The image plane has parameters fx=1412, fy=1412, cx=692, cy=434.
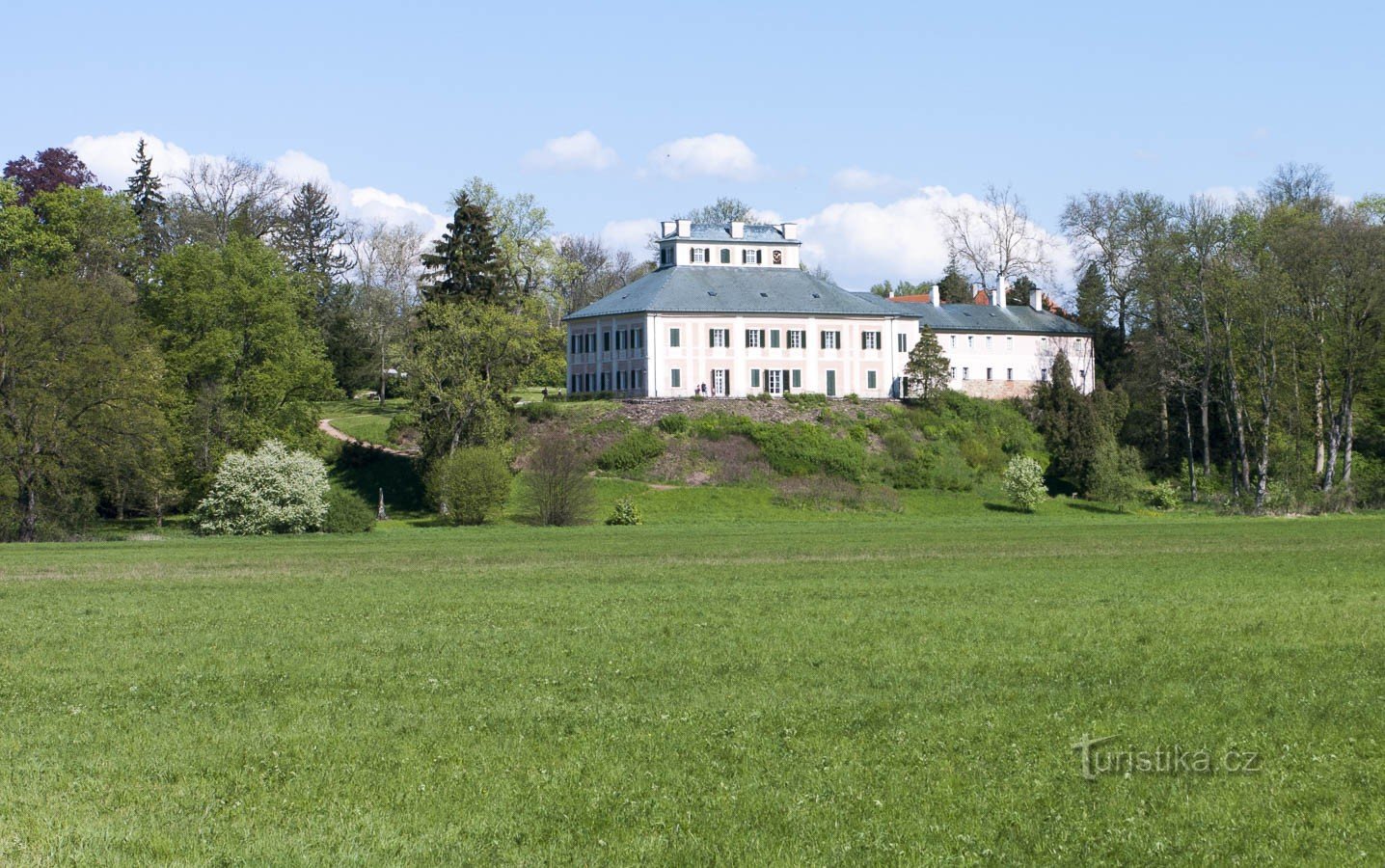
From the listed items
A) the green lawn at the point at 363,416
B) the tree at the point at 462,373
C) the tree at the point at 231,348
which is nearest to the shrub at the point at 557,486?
the tree at the point at 462,373

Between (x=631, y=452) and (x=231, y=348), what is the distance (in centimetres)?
2143

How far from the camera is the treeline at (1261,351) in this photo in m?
71.5

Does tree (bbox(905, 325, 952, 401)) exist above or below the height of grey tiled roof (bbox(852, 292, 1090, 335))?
below

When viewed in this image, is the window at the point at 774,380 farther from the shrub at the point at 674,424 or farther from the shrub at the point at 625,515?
the shrub at the point at 625,515

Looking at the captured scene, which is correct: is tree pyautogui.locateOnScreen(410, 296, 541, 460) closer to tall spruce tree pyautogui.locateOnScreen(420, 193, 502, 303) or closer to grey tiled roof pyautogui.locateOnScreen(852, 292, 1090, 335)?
tall spruce tree pyautogui.locateOnScreen(420, 193, 502, 303)

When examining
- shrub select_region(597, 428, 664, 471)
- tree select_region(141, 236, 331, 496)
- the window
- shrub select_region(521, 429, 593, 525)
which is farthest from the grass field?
the window

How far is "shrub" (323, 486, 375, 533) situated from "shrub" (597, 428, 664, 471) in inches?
710

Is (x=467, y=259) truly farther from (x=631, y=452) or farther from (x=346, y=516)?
(x=346, y=516)

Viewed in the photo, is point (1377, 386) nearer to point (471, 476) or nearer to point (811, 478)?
point (811, 478)

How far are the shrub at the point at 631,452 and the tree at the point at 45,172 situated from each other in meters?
42.8

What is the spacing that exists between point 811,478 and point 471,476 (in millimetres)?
20420

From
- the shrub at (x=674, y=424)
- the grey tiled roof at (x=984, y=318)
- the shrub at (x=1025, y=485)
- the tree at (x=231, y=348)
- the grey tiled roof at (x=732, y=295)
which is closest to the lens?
the tree at (x=231, y=348)

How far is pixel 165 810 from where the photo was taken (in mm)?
12695

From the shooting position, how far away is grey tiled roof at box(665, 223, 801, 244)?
325ft
